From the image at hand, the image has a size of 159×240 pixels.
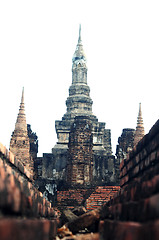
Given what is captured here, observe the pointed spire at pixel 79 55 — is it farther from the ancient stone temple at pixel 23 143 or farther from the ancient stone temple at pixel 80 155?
the ancient stone temple at pixel 80 155

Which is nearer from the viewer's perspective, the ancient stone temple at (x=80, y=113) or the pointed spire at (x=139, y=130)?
the pointed spire at (x=139, y=130)

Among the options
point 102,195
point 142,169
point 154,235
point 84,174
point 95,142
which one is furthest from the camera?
point 95,142

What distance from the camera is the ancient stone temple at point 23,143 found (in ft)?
53.3

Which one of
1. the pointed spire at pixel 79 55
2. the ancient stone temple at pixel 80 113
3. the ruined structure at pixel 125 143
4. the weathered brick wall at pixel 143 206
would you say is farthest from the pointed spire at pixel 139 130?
the weathered brick wall at pixel 143 206

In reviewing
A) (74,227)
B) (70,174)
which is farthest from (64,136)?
(74,227)

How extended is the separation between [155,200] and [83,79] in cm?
2342

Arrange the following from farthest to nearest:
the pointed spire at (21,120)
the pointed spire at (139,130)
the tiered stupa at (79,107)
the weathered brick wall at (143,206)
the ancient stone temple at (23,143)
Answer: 1. the tiered stupa at (79,107)
2. the pointed spire at (139,130)
3. the pointed spire at (21,120)
4. the ancient stone temple at (23,143)
5. the weathered brick wall at (143,206)

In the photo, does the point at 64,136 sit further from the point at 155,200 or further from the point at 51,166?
the point at 155,200

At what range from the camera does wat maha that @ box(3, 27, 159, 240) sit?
6.81 feet

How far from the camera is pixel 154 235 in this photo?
174cm

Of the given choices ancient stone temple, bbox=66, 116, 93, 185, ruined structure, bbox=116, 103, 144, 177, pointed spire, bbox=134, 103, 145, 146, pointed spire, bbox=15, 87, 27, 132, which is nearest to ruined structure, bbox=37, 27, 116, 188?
ruined structure, bbox=116, 103, 144, 177

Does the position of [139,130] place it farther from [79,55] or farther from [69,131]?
[79,55]

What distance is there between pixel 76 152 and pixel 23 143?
11.0 feet

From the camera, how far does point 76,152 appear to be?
14.2 metres
